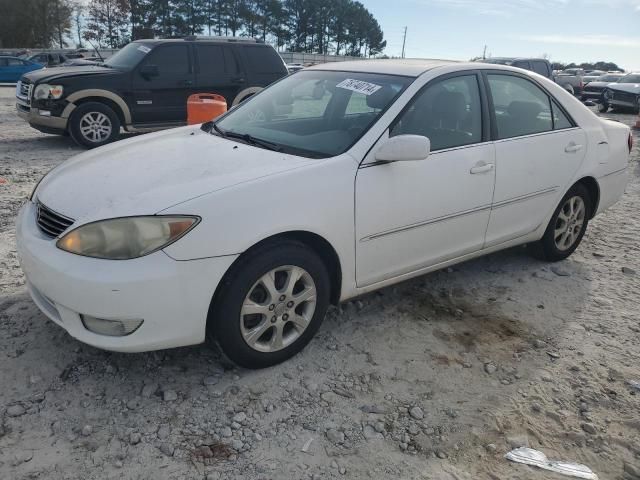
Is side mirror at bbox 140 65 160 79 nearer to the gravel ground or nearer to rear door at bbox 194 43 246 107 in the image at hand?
rear door at bbox 194 43 246 107

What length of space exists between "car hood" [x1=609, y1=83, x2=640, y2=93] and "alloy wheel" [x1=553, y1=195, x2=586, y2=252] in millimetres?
17917

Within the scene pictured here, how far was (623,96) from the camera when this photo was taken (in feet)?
64.4

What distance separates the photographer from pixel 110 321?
254 cm

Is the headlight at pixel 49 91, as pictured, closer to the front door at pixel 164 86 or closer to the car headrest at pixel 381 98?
the front door at pixel 164 86

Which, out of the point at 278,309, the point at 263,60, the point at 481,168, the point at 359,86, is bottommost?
the point at 278,309

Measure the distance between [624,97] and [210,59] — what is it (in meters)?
16.4

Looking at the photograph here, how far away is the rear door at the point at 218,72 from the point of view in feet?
31.6

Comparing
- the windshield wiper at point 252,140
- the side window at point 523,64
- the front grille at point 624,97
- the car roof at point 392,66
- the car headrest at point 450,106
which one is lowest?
the front grille at point 624,97

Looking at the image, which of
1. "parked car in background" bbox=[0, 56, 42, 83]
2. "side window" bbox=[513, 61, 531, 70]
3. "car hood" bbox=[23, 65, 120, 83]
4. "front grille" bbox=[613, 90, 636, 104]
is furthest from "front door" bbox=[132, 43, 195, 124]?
"parked car in background" bbox=[0, 56, 42, 83]

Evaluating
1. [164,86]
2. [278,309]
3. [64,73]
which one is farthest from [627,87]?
[278,309]

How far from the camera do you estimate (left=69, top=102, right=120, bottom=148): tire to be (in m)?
8.65

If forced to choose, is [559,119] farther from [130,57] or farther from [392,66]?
[130,57]

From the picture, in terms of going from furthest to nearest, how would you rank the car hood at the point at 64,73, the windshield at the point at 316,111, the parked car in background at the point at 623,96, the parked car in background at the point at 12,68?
the parked car in background at the point at 12,68
the parked car in background at the point at 623,96
the car hood at the point at 64,73
the windshield at the point at 316,111

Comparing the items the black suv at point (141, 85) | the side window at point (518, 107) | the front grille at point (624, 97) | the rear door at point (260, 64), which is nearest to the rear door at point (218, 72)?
the black suv at point (141, 85)
